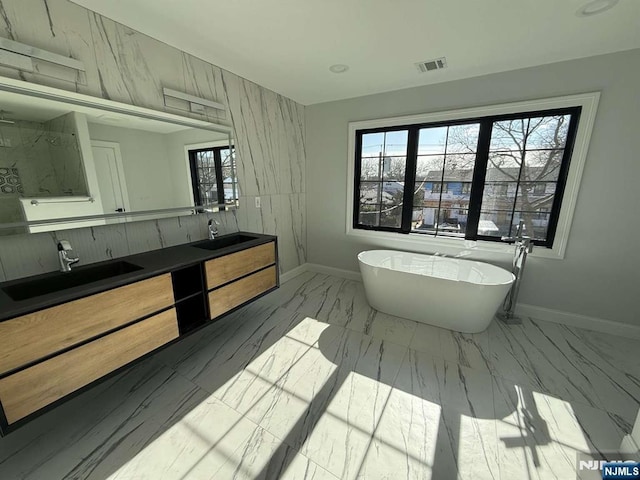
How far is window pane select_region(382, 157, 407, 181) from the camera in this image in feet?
10.6

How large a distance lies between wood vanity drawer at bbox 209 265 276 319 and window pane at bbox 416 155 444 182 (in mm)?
2105

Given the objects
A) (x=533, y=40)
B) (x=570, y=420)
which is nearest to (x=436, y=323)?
(x=570, y=420)

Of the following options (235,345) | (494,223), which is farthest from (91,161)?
(494,223)

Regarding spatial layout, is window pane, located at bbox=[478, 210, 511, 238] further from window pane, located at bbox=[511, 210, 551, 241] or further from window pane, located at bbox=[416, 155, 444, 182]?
window pane, located at bbox=[416, 155, 444, 182]

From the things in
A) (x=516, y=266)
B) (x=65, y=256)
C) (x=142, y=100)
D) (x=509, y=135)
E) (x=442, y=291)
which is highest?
(x=142, y=100)

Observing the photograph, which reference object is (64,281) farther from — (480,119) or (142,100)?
(480,119)

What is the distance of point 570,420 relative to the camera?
157cm

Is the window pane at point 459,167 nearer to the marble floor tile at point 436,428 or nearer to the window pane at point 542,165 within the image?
the window pane at point 542,165

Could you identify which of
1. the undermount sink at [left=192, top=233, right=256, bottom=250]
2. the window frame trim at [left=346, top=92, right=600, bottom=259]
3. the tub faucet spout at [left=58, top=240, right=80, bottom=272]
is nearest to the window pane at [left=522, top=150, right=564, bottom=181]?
the window frame trim at [left=346, top=92, right=600, bottom=259]

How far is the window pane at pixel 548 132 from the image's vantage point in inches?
95.5

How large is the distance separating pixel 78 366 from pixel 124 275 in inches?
20.2

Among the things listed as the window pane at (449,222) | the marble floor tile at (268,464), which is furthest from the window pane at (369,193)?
the marble floor tile at (268,464)

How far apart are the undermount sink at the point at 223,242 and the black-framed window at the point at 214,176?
0.36 meters

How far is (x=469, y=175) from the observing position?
2869 mm
